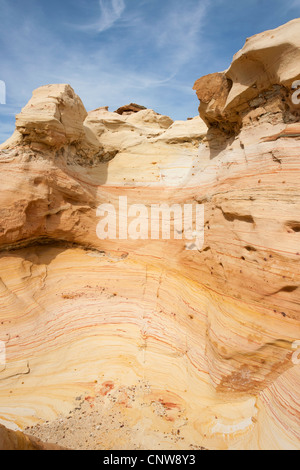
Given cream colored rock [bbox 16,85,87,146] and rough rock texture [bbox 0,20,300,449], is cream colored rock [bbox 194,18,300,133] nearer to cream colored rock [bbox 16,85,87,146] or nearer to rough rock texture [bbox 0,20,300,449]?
rough rock texture [bbox 0,20,300,449]

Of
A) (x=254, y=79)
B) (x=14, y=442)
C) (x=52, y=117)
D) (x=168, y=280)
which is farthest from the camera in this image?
(x=52, y=117)

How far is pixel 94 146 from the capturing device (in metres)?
7.00

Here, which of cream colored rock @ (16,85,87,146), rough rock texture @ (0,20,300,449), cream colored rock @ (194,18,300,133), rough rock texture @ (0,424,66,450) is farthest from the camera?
cream colored rock @ (16,85,87,146)

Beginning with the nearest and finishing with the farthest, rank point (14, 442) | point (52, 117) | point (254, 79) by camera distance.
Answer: point (14, 442) < point (254, 79) < point (52, 117)

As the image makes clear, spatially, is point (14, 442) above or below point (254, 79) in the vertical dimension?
below

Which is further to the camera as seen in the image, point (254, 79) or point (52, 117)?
point (52, 117)

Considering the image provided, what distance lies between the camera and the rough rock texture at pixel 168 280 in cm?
354

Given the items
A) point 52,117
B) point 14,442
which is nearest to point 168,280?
point 14,442

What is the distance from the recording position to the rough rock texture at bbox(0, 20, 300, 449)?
3.54 m

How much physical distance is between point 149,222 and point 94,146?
8.67ft

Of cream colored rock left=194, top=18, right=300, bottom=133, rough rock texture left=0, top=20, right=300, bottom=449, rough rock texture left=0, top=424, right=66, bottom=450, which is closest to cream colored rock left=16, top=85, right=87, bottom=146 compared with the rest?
rough rock texture left=0, top=20, right=300, bottom=449

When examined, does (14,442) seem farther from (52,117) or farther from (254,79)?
(254,79)

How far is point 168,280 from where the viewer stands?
5.53m
